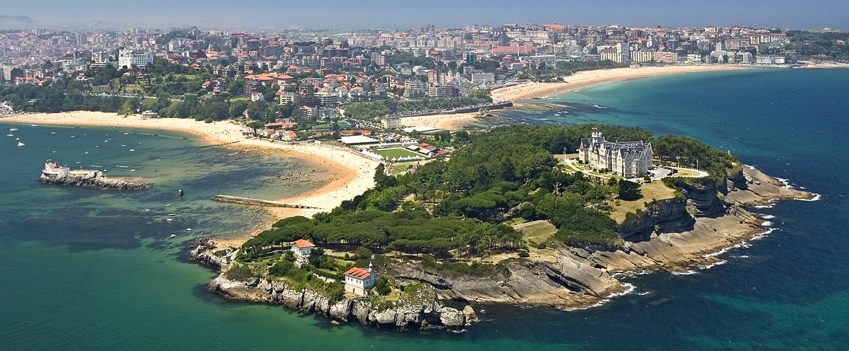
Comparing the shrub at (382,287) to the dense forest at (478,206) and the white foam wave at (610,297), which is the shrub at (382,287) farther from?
the white foam wave at (610,297)

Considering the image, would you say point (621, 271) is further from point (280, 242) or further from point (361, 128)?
point (361, 128)

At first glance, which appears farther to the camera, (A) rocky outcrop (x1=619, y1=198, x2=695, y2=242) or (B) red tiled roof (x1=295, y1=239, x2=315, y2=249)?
(A) rocky outcrop (x1=619, y1=198, x2=695, y2=242)

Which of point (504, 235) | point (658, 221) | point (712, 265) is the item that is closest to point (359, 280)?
point (504, 235)

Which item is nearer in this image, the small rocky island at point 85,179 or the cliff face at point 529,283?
the cliff face at point 529,283

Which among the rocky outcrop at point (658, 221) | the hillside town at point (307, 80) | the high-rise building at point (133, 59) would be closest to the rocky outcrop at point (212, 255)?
the rocky outcrop at point (658, 221)

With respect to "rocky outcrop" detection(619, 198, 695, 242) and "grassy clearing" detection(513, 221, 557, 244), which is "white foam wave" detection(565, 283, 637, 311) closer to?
"rocky outcrop" detection(619, 198, 695, 242)

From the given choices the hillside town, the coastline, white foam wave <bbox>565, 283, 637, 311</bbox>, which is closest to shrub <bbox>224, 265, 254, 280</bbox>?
white foam wave <bbox>565, 283, 637, 311</bbox>
